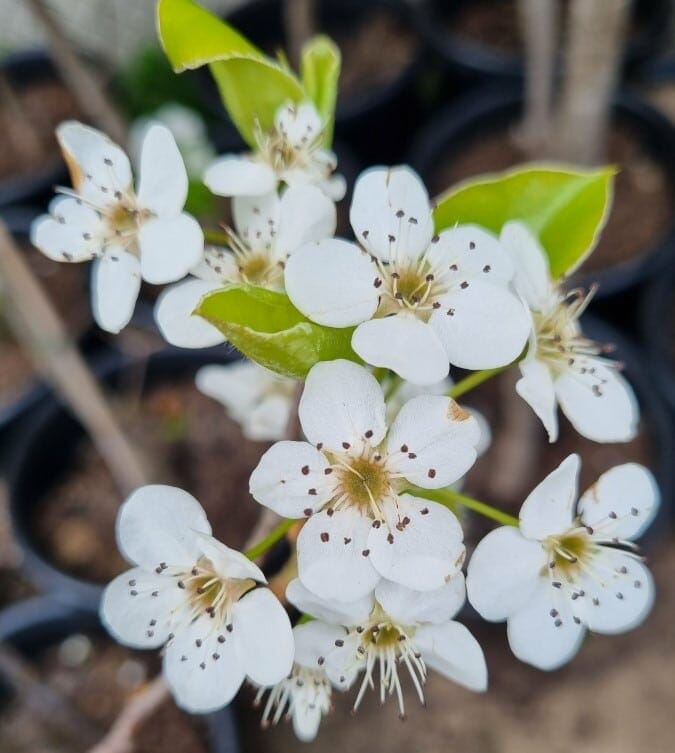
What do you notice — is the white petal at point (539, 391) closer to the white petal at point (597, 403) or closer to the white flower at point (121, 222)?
the white petal at point (597, 403)

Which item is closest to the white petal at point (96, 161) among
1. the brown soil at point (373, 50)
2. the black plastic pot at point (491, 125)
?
the black plastic pot at point (491, 125)

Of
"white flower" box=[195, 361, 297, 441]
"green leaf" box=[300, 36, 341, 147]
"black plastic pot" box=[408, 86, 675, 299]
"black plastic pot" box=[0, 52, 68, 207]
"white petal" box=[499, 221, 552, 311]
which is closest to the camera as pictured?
"white petal" box=[499, 221, 552, 311]

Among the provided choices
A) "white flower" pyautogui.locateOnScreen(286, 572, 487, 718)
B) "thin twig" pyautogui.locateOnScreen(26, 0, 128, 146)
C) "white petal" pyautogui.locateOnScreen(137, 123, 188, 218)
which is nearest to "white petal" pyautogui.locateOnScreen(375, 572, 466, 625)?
"white flower" pyautogui.locateOnScreen(286, 572, 487, 718)

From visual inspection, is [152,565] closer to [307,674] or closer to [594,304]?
[307,674]

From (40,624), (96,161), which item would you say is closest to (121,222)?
(96,161)

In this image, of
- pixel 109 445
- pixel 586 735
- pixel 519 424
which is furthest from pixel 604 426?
pixel 586 735

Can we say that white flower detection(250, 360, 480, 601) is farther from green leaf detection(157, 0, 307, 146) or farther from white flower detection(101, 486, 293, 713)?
green leaf detection(157, 0, 307, 146)

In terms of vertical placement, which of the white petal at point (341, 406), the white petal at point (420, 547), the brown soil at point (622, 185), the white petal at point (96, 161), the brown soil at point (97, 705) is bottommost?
the brown soil at point (97, 705)
